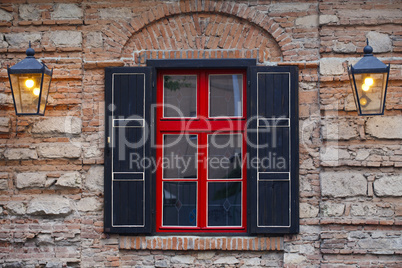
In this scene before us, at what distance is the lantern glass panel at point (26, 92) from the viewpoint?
4.75m

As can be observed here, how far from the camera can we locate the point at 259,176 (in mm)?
5105

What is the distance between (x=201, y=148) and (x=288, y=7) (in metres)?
1.87

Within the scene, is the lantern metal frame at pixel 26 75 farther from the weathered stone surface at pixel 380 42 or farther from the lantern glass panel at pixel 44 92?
the weathered stone surface at pixel 380 42

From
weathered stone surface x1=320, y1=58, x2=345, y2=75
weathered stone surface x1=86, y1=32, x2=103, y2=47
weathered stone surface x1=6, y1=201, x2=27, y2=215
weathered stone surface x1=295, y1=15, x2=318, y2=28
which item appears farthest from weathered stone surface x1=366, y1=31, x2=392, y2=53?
weathered stone surface x1=6, y1=201, x2=27, y2=215

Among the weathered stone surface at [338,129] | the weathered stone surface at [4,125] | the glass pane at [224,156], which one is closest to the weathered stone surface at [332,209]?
the weathered stone surface at [338,129]

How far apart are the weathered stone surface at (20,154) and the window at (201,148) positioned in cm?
87

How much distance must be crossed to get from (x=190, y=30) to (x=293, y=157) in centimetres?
184

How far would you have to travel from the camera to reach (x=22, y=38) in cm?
536

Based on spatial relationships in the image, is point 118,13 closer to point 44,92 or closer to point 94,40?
point 94,40

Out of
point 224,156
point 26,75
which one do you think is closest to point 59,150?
point 26,75

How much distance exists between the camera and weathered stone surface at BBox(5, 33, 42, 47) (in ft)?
17.5

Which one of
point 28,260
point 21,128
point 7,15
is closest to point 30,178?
point 21,128

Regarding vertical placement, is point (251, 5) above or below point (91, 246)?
above

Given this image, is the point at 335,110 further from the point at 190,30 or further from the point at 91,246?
the point at 91,246
